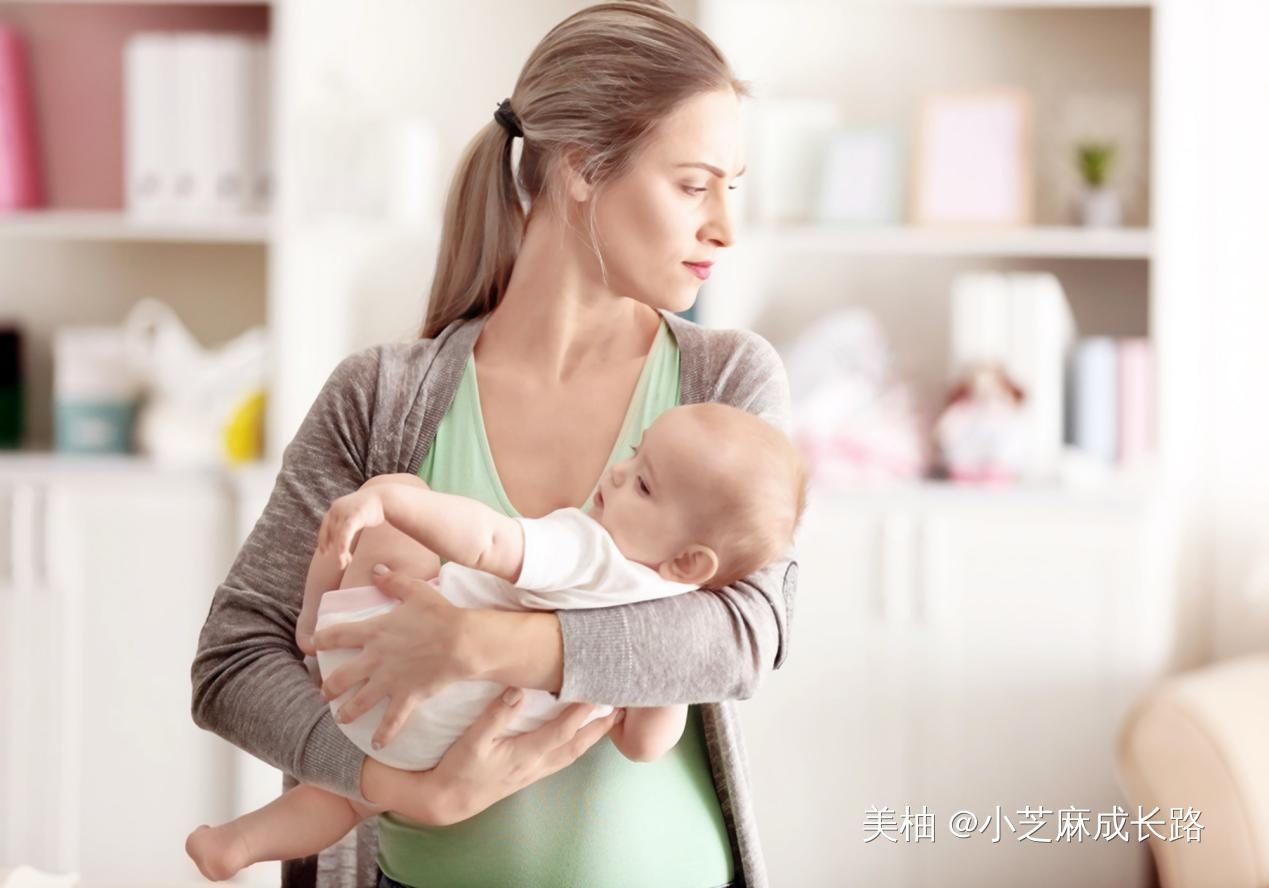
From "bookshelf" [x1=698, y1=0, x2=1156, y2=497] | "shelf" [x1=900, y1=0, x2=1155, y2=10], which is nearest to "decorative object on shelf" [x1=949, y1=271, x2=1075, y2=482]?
"bookshelf" [x1=698, y1=0, x2=1156, y2=497]

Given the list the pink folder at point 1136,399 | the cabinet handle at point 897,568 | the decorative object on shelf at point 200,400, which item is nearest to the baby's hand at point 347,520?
the cabinet handle at point 897,568

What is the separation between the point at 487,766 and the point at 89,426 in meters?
2.24

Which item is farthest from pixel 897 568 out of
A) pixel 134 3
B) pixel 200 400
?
pixel 134 3

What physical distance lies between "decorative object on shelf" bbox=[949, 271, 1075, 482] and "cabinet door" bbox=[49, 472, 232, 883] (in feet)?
5.15

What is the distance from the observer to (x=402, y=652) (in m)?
1.18

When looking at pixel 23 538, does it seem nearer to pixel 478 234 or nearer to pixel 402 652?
pixel 478 234

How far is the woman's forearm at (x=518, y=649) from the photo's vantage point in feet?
3.77

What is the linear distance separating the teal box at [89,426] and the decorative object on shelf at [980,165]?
5.73ft

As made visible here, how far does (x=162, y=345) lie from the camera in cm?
308

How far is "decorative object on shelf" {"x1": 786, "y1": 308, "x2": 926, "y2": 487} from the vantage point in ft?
9.78

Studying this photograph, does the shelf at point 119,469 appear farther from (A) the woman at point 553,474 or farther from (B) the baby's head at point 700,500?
(B) the baby's head at point 700,500

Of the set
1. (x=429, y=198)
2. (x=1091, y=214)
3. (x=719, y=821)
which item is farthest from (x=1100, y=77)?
(x=719, y=821)

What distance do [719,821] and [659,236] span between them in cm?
54

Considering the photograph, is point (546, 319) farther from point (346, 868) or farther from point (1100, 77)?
point (1100, 77)
